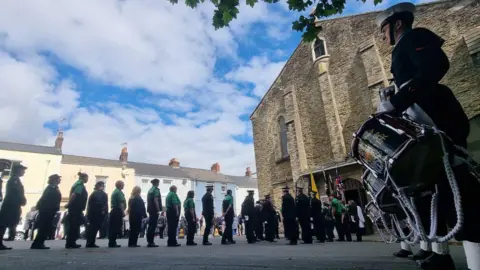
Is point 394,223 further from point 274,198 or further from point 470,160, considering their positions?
point 274,198

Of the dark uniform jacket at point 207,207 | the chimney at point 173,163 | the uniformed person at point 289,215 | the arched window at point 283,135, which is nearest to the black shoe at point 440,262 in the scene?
the uniformed person at point 289,215

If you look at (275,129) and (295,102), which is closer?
(295,102)

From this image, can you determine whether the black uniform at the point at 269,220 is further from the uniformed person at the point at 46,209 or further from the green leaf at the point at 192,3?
the green leaf at the point at 192,3

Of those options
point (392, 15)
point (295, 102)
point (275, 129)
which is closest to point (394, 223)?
point (392, 15)

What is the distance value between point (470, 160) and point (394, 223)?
74 cm

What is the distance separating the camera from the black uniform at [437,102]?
5.28 ft

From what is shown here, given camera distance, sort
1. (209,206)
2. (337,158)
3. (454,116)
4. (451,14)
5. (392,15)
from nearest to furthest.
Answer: (454,116) → (392,15) → (209,206) → (451,14) → (337,158)

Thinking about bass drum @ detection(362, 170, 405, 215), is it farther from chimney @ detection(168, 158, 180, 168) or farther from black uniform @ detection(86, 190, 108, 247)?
chimney @ detection(168, 158, 180, 168)

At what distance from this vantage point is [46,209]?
24.2 feet

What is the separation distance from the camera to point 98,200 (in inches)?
328

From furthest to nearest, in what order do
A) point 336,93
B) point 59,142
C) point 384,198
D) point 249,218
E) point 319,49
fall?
point 59,142 → point 319,49 → point 336,93 → point 249,218 → point 384,198

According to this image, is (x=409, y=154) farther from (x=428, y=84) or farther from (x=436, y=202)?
(x=428, y=84)

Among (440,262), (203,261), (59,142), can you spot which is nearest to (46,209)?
(203,261)

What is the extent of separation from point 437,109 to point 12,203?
8.98 metres
